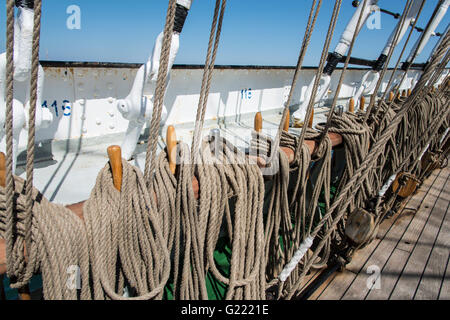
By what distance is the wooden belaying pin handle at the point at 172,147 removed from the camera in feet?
3.18

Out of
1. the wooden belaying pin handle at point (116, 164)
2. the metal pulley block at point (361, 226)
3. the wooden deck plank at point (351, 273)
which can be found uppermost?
the wooden belaying pin handle at point (116, 164)

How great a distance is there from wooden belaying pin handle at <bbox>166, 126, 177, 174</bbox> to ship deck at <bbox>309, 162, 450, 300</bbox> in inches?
51.0

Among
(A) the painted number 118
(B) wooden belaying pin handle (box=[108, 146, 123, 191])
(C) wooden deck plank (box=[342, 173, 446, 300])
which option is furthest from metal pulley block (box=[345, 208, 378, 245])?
(A) the painted number 118

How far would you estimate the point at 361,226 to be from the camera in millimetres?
1520

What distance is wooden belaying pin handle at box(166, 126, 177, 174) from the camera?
0.97 metres

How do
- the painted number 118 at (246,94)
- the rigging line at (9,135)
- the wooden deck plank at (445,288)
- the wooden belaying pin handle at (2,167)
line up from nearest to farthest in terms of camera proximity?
the rigging line at (9,135), the wooden belaying pin handle at (2,167), the wooden deck plank at (445,288), the painted number 118 at (246,94)

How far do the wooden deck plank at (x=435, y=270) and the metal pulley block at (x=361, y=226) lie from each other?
1.96 ft

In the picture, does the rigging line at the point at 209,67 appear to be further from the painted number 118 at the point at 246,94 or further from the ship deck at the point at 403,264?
the painted number 118 at the point at 246,94

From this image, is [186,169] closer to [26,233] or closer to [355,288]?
[26,233]

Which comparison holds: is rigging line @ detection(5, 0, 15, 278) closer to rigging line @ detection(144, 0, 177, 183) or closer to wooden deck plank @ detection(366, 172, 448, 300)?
rigging line @ detection(144, 0, 177, 183)

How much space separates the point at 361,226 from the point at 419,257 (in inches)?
37.7

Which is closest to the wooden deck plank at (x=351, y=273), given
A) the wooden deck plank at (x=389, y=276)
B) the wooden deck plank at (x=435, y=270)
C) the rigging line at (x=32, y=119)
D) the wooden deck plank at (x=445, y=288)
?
the wooden deck plank at (x=389, y=276)
